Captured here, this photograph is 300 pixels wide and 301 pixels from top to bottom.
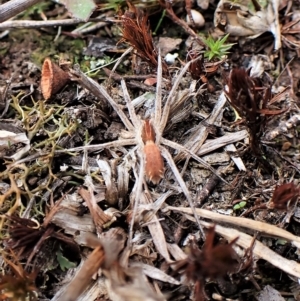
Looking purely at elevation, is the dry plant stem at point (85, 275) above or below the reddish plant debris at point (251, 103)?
below

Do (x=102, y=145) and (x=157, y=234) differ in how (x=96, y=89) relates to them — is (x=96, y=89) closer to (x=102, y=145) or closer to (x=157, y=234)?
(x=102, y=145)

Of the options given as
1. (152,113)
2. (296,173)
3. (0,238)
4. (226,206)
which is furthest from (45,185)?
(296,173)

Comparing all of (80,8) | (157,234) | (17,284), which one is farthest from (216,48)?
(17,284)

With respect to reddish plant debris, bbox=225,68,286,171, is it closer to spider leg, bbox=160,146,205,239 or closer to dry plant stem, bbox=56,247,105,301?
spider leg, bbox=160,146,205,239

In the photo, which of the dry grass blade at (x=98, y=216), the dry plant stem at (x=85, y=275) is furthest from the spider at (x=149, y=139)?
the dry plant stem at (x=85, y=275)

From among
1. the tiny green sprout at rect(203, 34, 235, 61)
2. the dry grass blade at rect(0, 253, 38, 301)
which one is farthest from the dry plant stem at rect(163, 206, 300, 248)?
the tiny green sprout at rect(203, 34, 235, 61)

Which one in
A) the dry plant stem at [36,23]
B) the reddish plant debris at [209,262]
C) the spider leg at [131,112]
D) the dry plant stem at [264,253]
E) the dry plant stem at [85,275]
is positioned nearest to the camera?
the reddish plant debris at [209,262]

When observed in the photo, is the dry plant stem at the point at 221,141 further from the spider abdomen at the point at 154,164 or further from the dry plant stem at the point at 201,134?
the spider abdomen at the point at 154,164

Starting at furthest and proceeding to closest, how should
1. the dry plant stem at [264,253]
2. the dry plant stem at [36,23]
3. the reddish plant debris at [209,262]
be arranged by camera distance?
1. the dry plant stem at [36,23]
2. the dry plant stem at [264,253]
3. the reddish plant debris at [209,262]

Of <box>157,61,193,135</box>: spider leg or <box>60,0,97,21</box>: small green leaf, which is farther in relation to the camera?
<box>60,0,97,21</box>: small green leaf
